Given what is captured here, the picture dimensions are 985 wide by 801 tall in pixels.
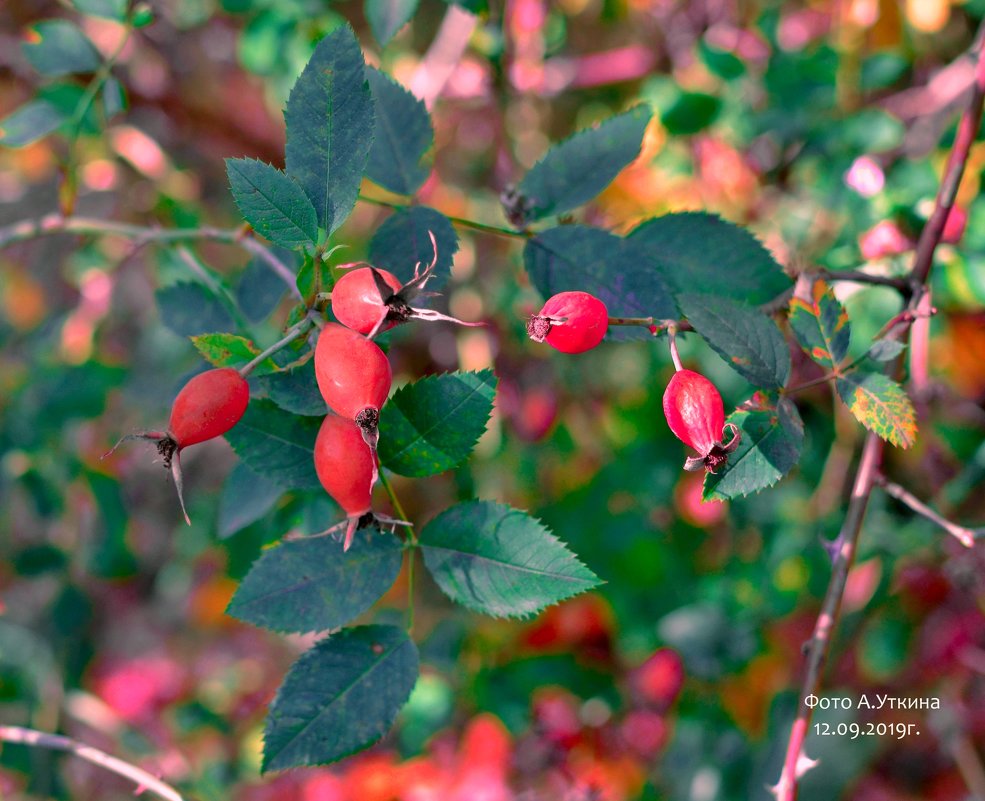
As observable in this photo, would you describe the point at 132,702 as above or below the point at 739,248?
below

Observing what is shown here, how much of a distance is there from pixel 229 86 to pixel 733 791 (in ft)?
9.23

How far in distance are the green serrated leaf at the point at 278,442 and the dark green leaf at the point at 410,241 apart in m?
0.18

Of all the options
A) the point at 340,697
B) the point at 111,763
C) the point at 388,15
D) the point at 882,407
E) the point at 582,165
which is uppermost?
the point at 388,15

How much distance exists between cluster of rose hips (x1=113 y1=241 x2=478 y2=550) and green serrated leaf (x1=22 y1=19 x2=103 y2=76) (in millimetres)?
872

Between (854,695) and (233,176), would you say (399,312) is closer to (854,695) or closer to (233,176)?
(233,176)

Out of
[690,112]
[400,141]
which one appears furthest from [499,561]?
[690,112]

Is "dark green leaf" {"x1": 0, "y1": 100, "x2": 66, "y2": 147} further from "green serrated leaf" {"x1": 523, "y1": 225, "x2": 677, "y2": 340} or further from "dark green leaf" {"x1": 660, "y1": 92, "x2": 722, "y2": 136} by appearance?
"dark green leaf" {"x1": 660, "y1": 92, "x2": 722, "y2": 136}

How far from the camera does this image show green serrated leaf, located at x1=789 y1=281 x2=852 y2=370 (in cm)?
73

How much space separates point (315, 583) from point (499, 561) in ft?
0.60

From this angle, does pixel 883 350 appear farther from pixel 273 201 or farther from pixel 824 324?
pixel 273 201

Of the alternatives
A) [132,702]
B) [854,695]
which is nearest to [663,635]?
[854,695]

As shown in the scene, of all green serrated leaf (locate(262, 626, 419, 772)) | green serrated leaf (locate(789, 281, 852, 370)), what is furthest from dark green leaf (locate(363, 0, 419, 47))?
green serrated leaf (locate(262, 626, 419, 772))

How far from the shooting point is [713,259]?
2.62ft

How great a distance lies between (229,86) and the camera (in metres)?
2.88
